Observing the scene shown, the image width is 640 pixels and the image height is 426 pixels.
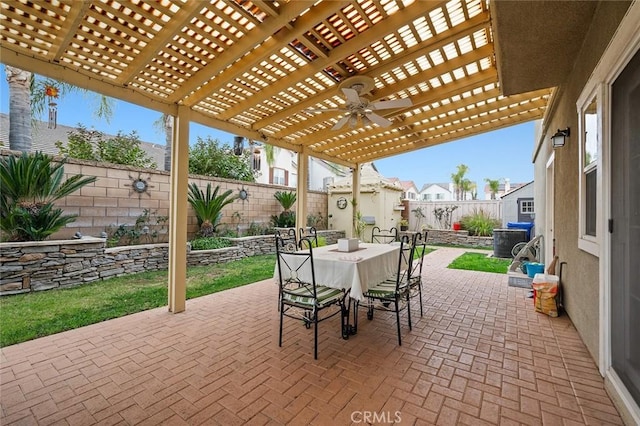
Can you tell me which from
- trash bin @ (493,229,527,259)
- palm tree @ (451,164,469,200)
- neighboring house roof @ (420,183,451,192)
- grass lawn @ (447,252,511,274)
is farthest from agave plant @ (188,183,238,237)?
neighboring house roof @ (420,183,451,192)

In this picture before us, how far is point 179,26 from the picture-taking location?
252cm

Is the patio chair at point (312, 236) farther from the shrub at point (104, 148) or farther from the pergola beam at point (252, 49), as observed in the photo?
the shrub at point (104, 148)

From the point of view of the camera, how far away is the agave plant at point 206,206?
23.8ft

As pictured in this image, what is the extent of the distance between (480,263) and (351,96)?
5.98 metres

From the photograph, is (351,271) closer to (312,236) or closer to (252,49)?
(312,236)

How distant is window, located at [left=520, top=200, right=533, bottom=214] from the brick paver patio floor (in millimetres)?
9045

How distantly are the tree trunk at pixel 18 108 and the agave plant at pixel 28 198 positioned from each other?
290 cm

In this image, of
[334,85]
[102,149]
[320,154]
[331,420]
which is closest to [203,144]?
[102,149]

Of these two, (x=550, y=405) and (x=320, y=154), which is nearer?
(x=550, y=405)

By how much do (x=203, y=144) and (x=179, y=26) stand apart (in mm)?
8575

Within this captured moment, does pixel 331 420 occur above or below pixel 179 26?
below

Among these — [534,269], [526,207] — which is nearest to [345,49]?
[534,269]

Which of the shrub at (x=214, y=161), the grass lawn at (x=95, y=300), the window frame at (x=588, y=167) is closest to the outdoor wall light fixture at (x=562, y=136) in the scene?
the window frame at (x=588, y=167)

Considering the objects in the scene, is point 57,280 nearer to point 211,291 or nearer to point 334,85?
point 211,291
